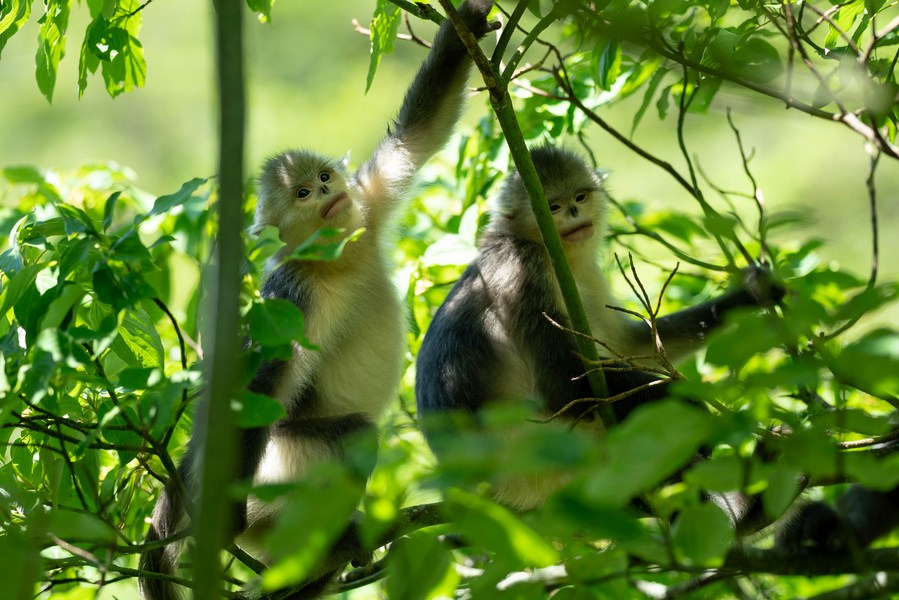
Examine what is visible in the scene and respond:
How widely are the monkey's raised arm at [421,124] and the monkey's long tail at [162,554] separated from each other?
247 centimetres

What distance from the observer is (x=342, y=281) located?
18.5 feet

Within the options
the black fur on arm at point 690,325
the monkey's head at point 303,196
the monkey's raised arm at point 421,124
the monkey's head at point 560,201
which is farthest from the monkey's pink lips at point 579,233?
the monkey's head at point 303,196

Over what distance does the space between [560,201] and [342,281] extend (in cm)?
137

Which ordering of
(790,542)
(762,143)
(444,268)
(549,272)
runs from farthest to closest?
(762,143) → (444,268) → (549,272) → (790,542)

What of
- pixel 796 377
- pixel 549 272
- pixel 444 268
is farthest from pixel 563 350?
pixel 796 377

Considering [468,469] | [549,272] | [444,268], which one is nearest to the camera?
[468,469]

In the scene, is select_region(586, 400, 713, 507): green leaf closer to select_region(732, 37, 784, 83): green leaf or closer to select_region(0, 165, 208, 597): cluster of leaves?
select_region(0, 165, 208, 597): cluster of leaves

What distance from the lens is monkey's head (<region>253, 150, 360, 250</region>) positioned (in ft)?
18.6

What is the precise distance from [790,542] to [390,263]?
2.86 meters

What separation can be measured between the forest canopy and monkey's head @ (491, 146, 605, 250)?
0.19 m

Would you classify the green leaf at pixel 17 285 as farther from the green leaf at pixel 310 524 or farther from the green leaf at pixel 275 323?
the green leaf at pixel 310 524

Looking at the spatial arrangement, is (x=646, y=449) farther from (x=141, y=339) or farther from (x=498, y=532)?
(x=141, y=339)

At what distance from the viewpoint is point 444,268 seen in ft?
19.5

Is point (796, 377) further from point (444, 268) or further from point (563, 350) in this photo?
point (444, 268)
